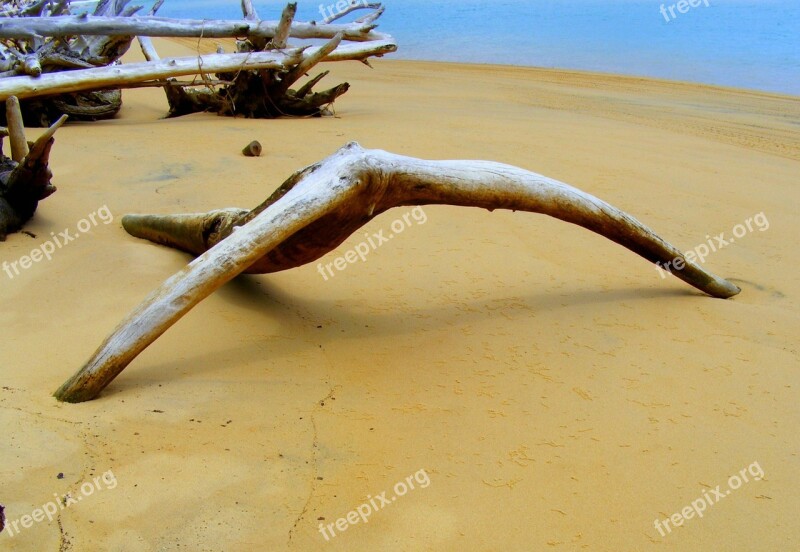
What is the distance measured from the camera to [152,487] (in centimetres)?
221

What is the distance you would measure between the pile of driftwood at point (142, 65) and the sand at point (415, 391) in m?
2.17

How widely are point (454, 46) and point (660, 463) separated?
21.7 meters

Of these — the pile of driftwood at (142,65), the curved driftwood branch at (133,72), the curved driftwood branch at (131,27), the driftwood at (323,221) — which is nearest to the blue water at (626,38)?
the pile of driftwood at (142,65)

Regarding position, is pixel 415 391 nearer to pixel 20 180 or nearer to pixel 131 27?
pixel 20 180

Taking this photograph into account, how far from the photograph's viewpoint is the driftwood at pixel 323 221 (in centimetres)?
267

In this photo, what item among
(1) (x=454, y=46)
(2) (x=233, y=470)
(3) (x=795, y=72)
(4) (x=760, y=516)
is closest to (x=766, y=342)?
(4) (x=760, y=516)

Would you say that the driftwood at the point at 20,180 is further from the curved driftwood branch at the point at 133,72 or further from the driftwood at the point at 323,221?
the curved driftwood branch at the point at 133,72

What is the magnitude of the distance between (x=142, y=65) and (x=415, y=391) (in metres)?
6.18

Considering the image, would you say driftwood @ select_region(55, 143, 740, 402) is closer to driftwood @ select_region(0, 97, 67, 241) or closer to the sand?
the sand

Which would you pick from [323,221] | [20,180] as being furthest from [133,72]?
[323,221]

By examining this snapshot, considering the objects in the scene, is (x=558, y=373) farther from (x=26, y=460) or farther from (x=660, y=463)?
(x=26, y=460)

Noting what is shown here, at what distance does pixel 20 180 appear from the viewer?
411 cm

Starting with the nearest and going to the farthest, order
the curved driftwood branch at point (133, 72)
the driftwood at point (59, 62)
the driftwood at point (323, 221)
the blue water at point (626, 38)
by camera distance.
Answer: the driftwood at point (323, 221), the curved driftwood branch at point (133, 72), the driftwood at point (59, 62), the blue water at point (626, 38)

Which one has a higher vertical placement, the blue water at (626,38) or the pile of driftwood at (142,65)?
the pile of driftwood at (142,65)
